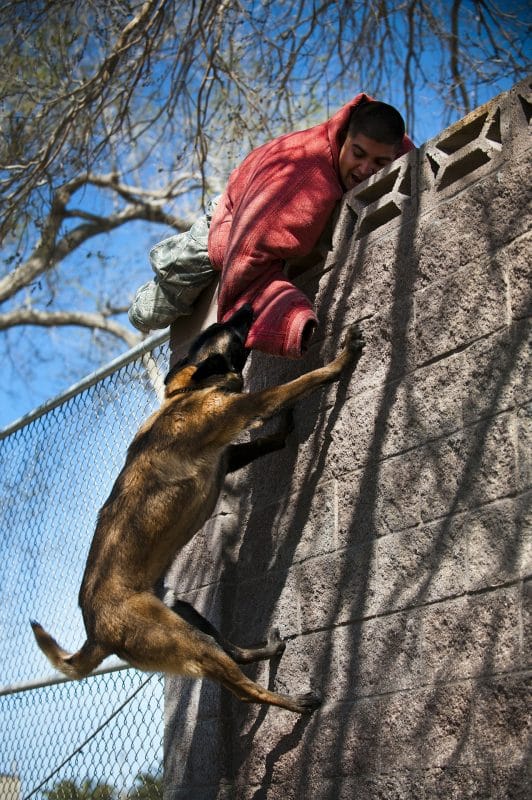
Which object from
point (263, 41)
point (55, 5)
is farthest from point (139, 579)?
point (55, 5)

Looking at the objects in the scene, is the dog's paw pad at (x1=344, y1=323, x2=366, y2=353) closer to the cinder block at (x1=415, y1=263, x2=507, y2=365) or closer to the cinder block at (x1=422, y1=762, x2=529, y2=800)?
the cinder block at (x1=415, y1=263, x2=507, y2=365)

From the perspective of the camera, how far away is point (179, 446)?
427cm

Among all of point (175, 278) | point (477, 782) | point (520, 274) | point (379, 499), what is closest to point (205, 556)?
point (379, 499)

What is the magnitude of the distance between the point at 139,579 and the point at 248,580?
1.53ft

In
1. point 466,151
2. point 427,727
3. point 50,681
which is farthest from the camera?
point 50,681

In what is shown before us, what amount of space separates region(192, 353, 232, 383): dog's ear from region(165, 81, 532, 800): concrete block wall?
0.24 meters

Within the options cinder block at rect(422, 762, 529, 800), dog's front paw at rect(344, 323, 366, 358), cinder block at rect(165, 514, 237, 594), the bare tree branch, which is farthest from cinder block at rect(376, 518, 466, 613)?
the bare tree branch

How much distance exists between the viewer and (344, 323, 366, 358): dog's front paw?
12.6 ft

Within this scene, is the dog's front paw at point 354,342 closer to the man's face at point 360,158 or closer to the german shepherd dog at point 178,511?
the german shepherd dog at point 178,511

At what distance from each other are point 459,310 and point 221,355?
1.23 metres

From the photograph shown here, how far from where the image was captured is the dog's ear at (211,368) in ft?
14.2

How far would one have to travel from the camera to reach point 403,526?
3.40 meters

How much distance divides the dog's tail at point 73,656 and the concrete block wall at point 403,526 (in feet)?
1.59

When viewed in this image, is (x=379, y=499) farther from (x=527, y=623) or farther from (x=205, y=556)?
(x=205, y=556)
